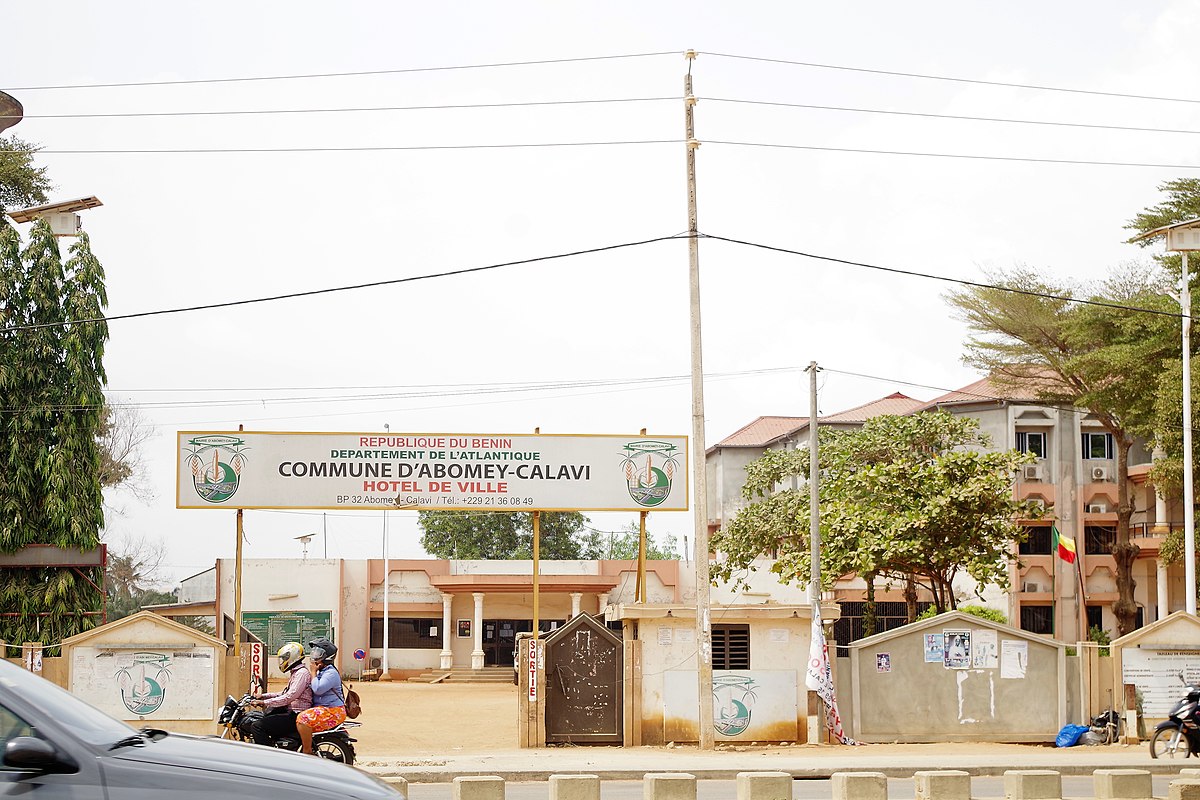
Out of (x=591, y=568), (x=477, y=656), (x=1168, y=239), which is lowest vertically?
(x=477, y=656)

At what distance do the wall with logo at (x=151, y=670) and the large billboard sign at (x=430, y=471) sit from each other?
2.98m

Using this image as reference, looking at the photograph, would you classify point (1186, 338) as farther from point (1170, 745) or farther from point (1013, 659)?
point (1170, 745)

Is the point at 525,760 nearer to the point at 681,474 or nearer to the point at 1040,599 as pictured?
the point at 681,474

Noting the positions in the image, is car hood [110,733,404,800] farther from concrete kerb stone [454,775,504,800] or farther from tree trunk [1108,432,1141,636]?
tree trunk [1108,432,1141,636]

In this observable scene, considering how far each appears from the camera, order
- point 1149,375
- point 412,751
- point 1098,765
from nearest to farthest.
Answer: point 1098,765
point 412,751
point 1149,375

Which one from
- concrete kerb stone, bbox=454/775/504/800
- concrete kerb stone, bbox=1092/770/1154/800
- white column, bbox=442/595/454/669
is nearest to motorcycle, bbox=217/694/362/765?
concrete kerb stone, bbox=454/775/504/800

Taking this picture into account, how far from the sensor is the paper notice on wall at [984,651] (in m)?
21.6

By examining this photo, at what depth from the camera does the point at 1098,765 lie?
17750 mm

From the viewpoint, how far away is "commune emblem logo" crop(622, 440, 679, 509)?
22.9 m

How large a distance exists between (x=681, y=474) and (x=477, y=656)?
1161 inches

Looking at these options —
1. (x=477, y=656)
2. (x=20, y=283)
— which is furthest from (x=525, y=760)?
(x=477, y=656)

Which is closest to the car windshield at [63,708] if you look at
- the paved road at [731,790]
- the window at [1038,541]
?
the paved road at [731,790]

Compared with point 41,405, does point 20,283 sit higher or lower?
higher

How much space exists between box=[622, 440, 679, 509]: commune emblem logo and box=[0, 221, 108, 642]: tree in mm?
15193
